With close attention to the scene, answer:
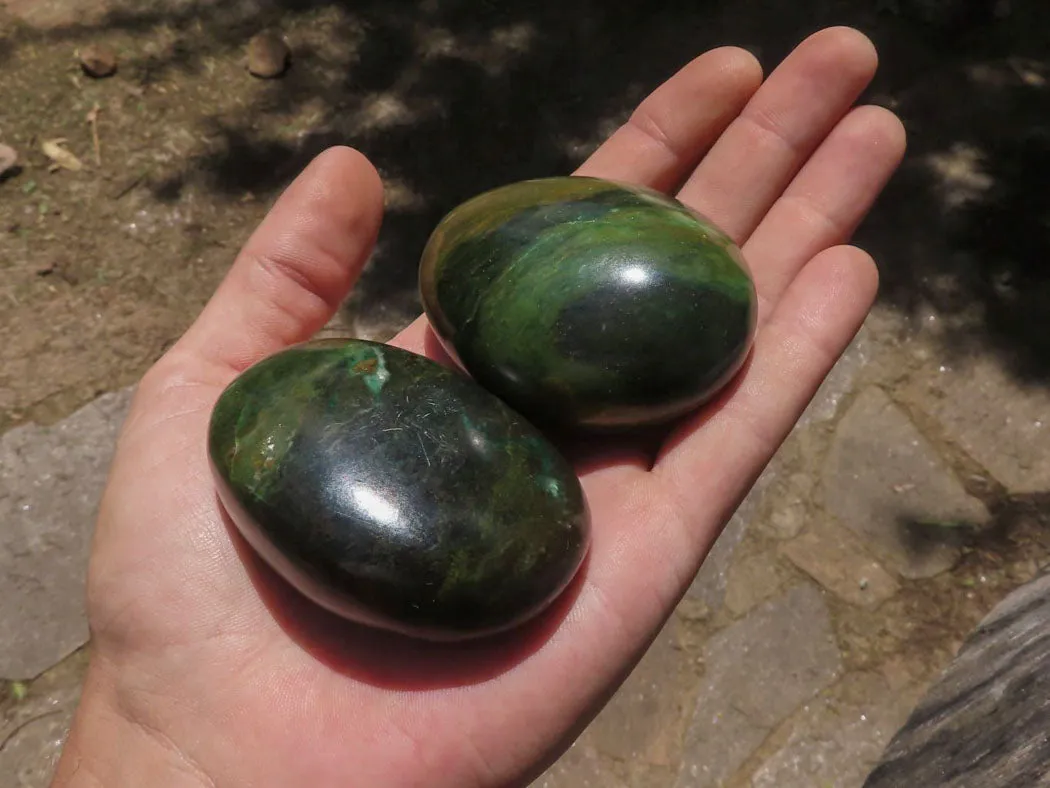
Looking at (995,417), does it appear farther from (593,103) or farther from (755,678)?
(593,103)

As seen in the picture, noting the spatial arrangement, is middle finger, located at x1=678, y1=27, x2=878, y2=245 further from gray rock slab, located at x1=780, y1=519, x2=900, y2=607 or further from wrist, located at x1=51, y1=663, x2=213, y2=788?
wrist, located at x1=51, y1=663, x2=213, y2=788

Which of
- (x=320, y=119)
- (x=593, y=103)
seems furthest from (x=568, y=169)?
(x=320, y=119)

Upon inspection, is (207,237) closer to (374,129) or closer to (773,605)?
(374,129)

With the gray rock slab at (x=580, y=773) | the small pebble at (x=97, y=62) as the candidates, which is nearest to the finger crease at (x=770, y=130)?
the gray rock slab at (x=580, y=773)

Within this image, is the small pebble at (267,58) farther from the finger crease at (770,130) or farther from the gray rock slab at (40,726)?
the gray rock slab at (40,726)

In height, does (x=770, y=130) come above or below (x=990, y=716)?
above

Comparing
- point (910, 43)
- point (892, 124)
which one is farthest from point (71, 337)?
point (910, 43)
